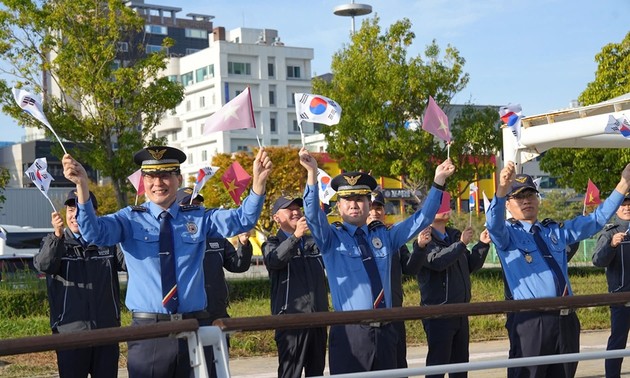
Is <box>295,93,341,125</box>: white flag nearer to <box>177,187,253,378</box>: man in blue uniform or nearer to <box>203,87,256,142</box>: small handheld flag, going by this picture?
<box>203,87,256,142</box>: small handheld flag

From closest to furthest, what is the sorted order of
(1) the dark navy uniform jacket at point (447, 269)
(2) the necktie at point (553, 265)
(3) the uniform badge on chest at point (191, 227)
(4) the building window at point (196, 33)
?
(3) the uniform badge on chest at point (191, 227), (2) the necktie at point (553, 265), (1) the dark navy uniform jacket at point (447, 269), (4) the building window at point (196, 33)

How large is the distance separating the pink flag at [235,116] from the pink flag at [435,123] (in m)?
1.58

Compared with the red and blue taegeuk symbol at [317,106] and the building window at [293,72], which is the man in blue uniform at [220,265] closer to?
the red and blue taegeuk symbol at [317,106]

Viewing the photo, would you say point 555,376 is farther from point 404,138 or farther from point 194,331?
point 404,138

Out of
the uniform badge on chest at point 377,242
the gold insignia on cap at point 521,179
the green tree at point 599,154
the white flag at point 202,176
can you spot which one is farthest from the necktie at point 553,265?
the green tree at point 599,154

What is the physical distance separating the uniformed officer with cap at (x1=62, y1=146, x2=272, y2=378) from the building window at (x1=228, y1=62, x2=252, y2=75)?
7051cm

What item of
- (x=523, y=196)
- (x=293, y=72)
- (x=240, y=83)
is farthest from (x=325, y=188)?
(x=293, y=72)

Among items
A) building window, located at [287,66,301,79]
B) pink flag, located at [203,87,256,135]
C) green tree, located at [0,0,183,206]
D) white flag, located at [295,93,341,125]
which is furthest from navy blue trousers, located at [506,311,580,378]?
building window, located at [287,66,301,79]

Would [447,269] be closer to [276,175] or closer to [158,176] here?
[158,176]

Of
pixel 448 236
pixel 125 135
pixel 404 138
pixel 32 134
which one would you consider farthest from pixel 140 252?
pixel 32 134

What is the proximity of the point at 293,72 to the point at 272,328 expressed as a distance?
75.7 m

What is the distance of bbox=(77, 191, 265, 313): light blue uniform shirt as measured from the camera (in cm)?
558

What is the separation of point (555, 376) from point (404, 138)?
26424 millimetres

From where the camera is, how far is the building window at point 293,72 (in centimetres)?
7875
